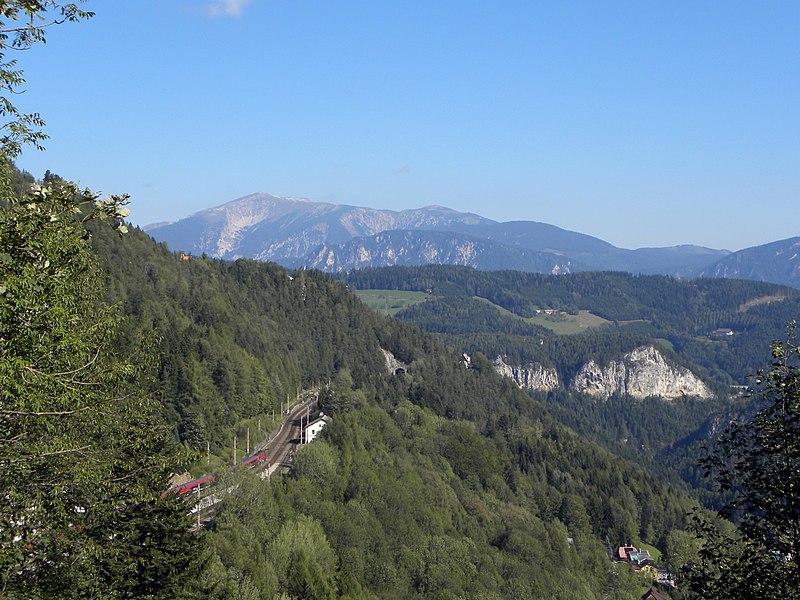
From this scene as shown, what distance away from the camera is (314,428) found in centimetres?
8525

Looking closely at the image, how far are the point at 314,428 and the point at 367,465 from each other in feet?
37.1

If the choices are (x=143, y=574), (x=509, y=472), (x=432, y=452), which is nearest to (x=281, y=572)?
(x=143, y=574)

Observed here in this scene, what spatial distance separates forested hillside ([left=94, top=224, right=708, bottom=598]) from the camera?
5466 cm

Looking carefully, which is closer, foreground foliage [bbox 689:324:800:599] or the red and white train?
foreground foliage [bbox 689:324:800:599]

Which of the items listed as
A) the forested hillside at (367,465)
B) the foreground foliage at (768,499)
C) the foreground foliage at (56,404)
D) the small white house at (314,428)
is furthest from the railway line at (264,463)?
the foreground foliage at (768,499)

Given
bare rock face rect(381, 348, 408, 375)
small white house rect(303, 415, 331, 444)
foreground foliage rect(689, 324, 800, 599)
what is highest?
foreground foliage rect(689, 324, 800, 599)

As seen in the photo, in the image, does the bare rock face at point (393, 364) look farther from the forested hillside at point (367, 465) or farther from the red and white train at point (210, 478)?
the red and white train at point (210, 478)

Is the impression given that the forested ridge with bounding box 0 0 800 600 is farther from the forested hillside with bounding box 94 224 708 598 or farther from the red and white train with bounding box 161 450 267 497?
the red and white train with bounding box 161 450 267 497

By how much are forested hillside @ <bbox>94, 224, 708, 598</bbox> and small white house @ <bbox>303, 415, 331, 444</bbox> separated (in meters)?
2.13

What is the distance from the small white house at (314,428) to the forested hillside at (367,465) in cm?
213

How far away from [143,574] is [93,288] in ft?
34.6

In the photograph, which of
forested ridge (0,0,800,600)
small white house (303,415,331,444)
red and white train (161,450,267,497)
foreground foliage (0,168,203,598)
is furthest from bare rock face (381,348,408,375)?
foreground foliage (0,168,203,598)

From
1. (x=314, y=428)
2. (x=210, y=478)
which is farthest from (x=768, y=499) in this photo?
(x=314, y=428)

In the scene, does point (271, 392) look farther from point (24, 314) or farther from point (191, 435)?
point (24, 314)
